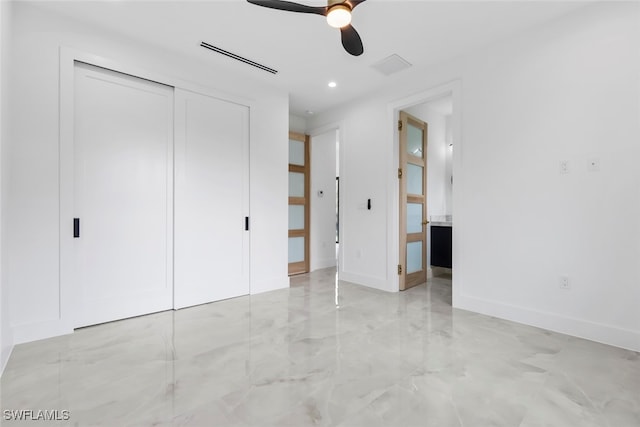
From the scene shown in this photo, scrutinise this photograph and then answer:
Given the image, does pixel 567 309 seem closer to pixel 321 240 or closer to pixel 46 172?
pixel 321 240

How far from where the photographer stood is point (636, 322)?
2.20 meters

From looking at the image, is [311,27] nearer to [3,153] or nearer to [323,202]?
[3,153]

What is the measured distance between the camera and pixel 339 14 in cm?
191

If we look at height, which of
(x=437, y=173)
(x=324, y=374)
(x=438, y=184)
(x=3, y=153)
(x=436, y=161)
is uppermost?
(x=436, y=161)

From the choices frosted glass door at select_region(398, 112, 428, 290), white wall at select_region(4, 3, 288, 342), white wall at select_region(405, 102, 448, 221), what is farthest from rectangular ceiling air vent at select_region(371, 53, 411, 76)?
white wall at select_region(4, 3, 288, 342)

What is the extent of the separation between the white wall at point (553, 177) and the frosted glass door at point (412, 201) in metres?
0.79

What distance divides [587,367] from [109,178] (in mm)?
4130

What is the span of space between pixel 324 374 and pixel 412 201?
2.97 m

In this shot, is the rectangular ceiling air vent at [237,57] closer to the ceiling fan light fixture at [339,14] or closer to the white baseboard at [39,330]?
the ceiling fan light fixture at [339,14]

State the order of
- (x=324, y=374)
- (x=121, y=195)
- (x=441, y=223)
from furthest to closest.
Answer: (x=441, y=223), (x=121, y=195), (x=324, y=374)

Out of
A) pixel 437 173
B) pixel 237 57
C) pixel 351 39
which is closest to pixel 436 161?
pixel 437 173

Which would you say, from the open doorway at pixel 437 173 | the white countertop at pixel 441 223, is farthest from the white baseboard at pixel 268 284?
the white countertop at pixel 441 223

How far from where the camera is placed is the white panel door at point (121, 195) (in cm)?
264

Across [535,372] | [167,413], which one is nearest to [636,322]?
[535,372]
